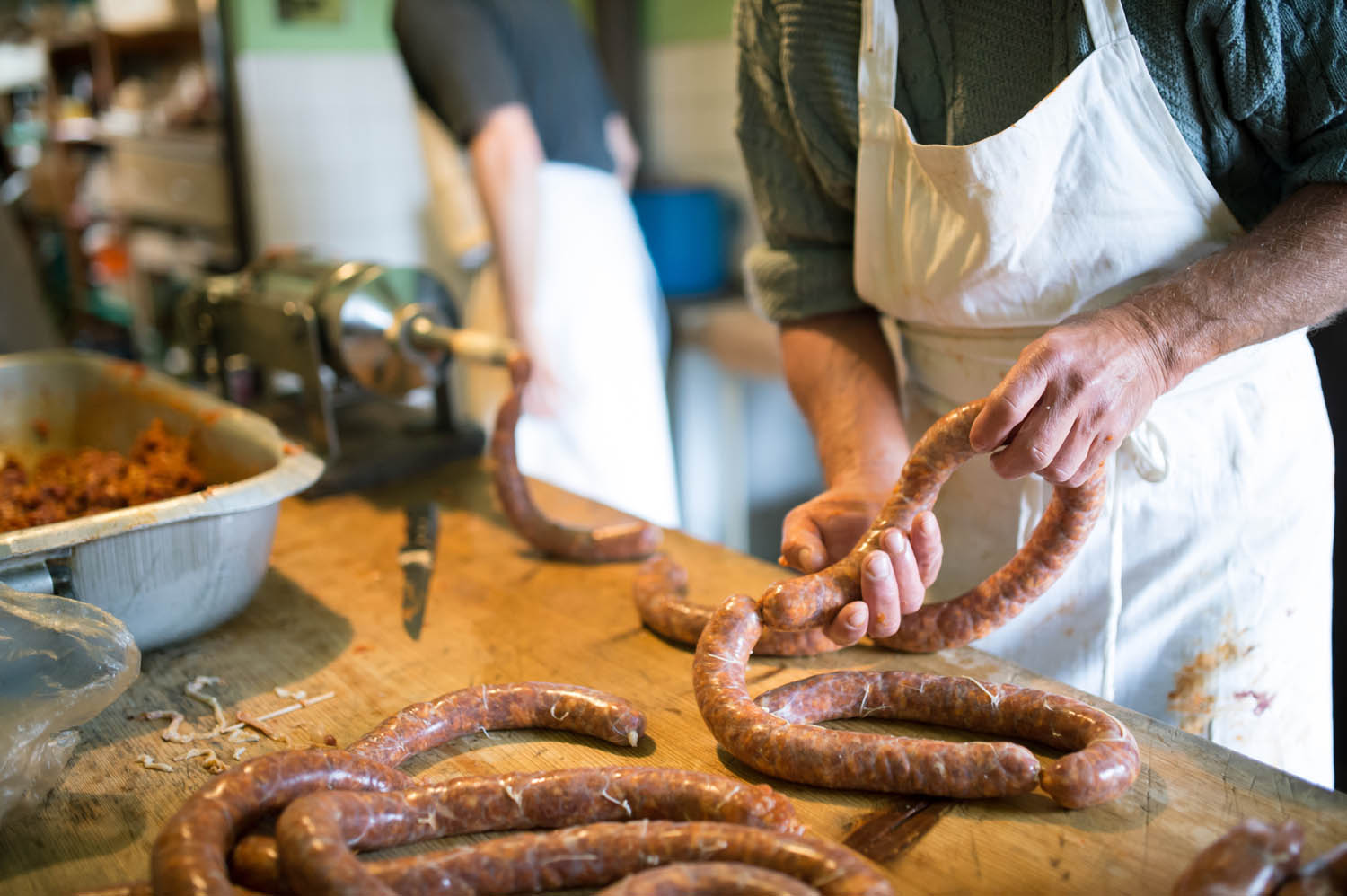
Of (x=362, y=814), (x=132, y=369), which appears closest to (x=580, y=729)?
(x=362, y=814)

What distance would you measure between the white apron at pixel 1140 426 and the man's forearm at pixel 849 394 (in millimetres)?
112

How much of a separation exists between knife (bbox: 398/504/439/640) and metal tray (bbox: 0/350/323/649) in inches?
9.3

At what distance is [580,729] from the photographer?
120 cm

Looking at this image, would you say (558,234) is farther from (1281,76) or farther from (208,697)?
(1281,76)

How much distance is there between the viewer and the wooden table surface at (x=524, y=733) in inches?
39.0

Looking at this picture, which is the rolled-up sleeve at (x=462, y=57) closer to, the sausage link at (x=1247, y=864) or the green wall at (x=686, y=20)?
the green wall at (x=686, y=20)

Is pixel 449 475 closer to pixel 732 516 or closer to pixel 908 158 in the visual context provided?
pixel 908 158

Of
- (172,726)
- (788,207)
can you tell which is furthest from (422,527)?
(788,207)

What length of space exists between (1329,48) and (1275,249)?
0.78 ft

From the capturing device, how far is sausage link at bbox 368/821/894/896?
911mm

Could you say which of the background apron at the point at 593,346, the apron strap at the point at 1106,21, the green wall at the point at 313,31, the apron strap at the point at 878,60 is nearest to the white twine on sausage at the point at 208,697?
the apron strap at the point at 878,60

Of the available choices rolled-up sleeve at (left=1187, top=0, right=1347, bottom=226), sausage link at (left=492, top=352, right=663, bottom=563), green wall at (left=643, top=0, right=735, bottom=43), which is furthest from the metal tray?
green wall at (left=643, top=0, right=735, bottom=43)

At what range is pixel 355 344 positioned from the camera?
2.06m

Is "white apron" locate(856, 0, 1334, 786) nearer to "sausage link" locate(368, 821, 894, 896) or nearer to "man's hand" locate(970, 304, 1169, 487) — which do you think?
"man's hand" locate(970, 304, 1169, 487)
